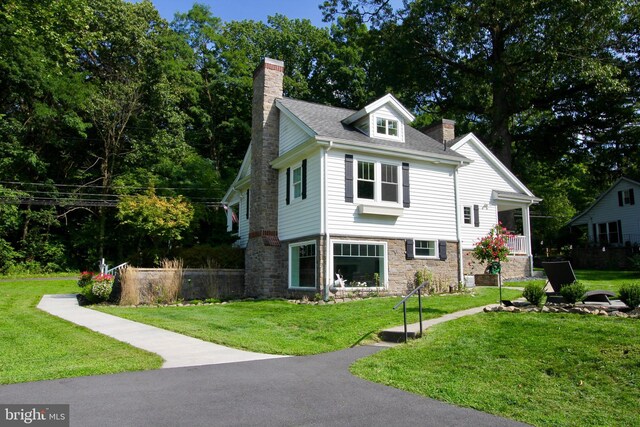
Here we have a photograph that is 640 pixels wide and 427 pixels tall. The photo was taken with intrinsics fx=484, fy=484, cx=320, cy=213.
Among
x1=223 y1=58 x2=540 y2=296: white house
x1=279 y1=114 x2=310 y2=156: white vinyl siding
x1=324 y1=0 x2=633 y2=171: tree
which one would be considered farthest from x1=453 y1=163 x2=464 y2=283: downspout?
x1=324 y1=0 x2=633 y2=171: tree

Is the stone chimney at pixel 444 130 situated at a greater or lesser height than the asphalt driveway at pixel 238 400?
greater

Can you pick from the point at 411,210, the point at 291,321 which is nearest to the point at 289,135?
the point at 411,210

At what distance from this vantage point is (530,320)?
28.1ft

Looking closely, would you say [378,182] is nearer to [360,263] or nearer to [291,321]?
[360,263]

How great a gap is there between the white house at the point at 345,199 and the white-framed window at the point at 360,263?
3 centimetres

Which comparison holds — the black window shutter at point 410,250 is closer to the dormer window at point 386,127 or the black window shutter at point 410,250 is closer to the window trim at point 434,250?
the window trim at point 434,250

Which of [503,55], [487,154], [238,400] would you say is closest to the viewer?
[238,400]

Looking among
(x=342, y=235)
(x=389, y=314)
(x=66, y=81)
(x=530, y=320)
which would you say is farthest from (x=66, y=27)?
(x=530, y=320)

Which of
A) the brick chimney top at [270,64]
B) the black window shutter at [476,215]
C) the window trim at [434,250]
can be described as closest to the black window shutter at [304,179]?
the window trim at [434,250]

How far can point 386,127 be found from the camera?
705 inches

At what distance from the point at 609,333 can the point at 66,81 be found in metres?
30.0

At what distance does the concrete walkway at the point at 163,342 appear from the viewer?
741cm

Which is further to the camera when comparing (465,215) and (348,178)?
(465,215)

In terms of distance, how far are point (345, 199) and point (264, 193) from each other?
12.9ft
